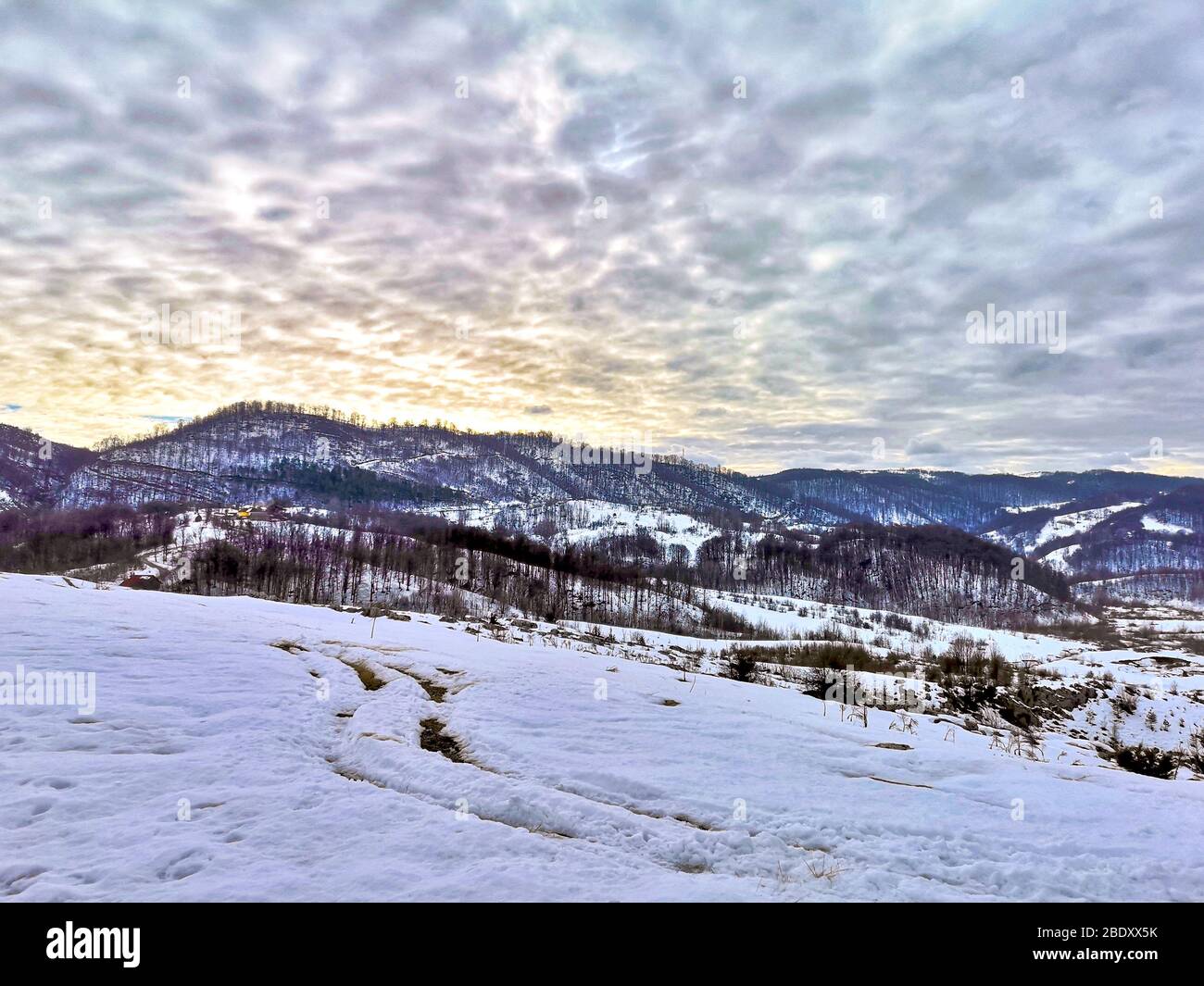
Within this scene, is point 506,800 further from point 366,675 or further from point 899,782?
point 366,675

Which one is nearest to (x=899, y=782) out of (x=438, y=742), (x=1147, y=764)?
(x=438, y=742)

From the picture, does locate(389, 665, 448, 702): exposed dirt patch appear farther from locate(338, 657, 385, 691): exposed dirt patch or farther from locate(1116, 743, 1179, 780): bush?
locate(1116, 743, 1179, 780): bush

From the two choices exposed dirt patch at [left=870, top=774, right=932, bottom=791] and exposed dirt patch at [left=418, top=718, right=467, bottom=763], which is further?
exposed dirt patch at [left=418, top=718, right=467, bottom=763]

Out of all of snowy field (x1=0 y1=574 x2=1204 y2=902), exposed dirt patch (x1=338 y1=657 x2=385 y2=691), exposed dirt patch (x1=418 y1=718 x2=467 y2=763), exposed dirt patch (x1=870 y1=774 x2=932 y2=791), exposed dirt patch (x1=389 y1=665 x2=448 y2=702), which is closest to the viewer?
snowy field (x1=0 y1=574 x2=1204 y2=902)

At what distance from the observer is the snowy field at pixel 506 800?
175 inches

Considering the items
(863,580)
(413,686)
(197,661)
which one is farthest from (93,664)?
(863,580)

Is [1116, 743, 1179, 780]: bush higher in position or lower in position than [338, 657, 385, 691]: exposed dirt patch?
lower

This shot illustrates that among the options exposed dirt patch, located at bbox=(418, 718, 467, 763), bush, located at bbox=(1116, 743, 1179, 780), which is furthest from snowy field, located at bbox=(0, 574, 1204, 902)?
bush, located at bbox=(1116, 743, 1179, 780)

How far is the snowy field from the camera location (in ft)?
14.6

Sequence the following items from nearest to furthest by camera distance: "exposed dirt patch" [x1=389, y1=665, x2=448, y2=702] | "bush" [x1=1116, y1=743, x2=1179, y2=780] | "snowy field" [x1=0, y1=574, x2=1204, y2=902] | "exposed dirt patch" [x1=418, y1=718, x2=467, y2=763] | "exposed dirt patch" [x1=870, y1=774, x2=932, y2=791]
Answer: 1. "snowy field" [x1=0, y1=574, x2=1204, y2=902]
2. "exposed dirt patch" [x1=870, y1=774, x2=932, y2=791]
3. "exposed dirt patch" [x1=418, y1=718, x2=467, y2=763]
4. "exposed dirt patch" [x1=389, y1=665, x2=448, y2=702]
5. "bush" [x1=1116, y1=743, x2=1179, y2=780]
